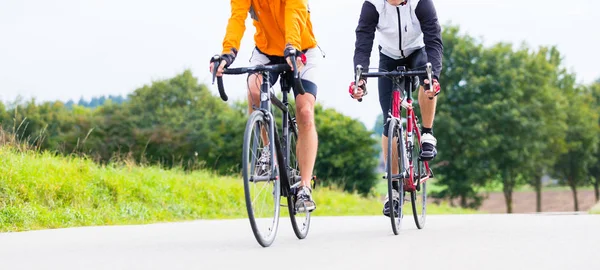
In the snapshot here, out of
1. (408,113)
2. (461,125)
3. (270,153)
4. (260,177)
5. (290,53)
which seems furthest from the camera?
(461,125)

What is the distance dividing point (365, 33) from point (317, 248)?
2.26m

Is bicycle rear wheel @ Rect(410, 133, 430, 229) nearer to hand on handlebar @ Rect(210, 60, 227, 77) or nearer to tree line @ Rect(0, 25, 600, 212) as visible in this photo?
hand on handlebar @ Rect(210, 60, 227, 77)

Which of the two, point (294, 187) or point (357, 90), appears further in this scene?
point (357, 90)

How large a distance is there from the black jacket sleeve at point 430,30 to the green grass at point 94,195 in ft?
14.5

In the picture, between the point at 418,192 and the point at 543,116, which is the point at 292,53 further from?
the point at 543,116

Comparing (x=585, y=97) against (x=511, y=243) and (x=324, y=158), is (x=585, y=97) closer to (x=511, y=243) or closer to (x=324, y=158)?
(x=324, y=158)

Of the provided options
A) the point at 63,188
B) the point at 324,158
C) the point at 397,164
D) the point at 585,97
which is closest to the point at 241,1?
the point at 397,164

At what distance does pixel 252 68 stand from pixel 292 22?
21.6 inches

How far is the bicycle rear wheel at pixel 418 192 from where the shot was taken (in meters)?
7.35

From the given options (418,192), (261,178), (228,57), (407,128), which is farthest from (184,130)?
(261,178)

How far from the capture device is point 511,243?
5945 millimetres

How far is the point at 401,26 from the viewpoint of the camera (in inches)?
278

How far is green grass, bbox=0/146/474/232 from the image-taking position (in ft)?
29.3

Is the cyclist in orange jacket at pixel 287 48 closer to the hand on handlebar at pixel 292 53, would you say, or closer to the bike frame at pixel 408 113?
the hand on handlebar at pixel 292 53
